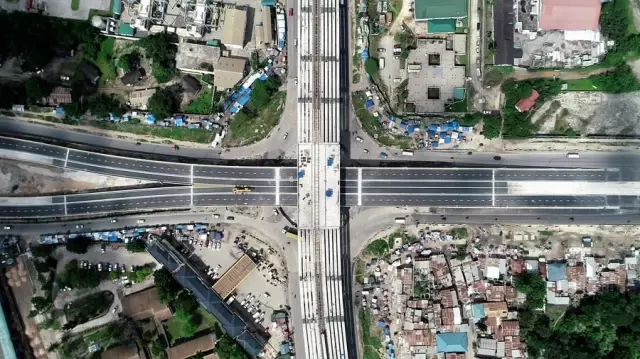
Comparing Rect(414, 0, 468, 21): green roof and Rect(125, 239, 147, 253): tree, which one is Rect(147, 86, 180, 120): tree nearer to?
Rect(125, 239, 147, 253): tree

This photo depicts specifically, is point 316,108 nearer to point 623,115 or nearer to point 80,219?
point 80,219

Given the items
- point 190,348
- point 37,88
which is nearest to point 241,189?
point 190,348

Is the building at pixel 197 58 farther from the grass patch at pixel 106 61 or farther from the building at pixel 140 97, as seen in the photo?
the grass patch at pixel 106 61

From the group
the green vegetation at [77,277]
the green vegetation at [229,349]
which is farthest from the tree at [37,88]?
the green vegetation at [229,349]

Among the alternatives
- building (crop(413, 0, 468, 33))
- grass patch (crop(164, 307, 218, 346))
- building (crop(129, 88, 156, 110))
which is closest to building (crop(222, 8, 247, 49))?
building (crop(129, 88, 156, 110))

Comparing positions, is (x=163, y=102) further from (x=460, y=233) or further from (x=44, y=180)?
(x=460, y=233)

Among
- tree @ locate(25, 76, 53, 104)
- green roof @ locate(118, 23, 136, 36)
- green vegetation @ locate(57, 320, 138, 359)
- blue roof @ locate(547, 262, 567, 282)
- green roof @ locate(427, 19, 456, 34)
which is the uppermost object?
green roof @ locate(427, 19, 456, 34)
